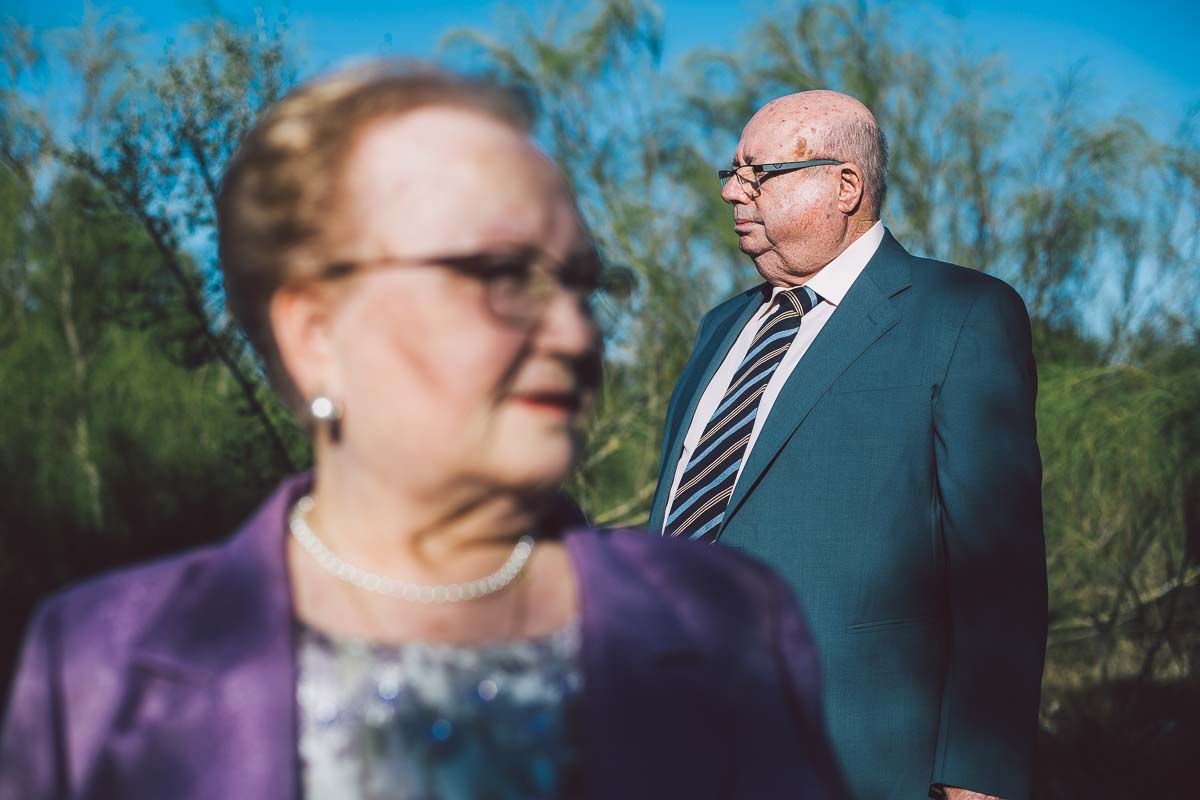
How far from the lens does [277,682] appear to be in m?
0.91

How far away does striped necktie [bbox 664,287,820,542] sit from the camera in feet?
8.20

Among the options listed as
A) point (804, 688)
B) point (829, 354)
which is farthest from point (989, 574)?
point (804, 688)

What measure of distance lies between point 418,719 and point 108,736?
261 mm

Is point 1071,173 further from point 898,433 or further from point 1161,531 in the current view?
point 898,433

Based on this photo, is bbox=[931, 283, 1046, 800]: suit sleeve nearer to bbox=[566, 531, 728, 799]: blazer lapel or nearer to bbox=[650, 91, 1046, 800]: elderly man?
bbox=[650, 91, 1046, 800]: elderly man

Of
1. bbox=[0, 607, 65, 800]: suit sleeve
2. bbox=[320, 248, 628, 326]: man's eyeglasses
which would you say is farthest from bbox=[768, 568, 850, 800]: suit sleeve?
bbox=[0, 607, 65, 800]: suit sleeve

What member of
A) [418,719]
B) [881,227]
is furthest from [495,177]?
[881,227]

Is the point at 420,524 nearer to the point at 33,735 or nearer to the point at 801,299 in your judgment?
the point at 33,735

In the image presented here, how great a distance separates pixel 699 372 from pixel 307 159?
7.45ft

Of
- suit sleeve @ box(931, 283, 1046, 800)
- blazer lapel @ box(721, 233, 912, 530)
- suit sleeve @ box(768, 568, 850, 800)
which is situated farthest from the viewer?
blazer lapel @ box(721, 233, 912, 530)

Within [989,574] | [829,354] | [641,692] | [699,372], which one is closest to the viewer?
[641,692]

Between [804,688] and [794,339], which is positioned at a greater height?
[794,339]

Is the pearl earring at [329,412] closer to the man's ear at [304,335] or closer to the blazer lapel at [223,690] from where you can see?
the man's ear at [304,335]

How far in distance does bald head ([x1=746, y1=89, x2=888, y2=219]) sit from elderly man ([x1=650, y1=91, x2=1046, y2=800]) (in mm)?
374
